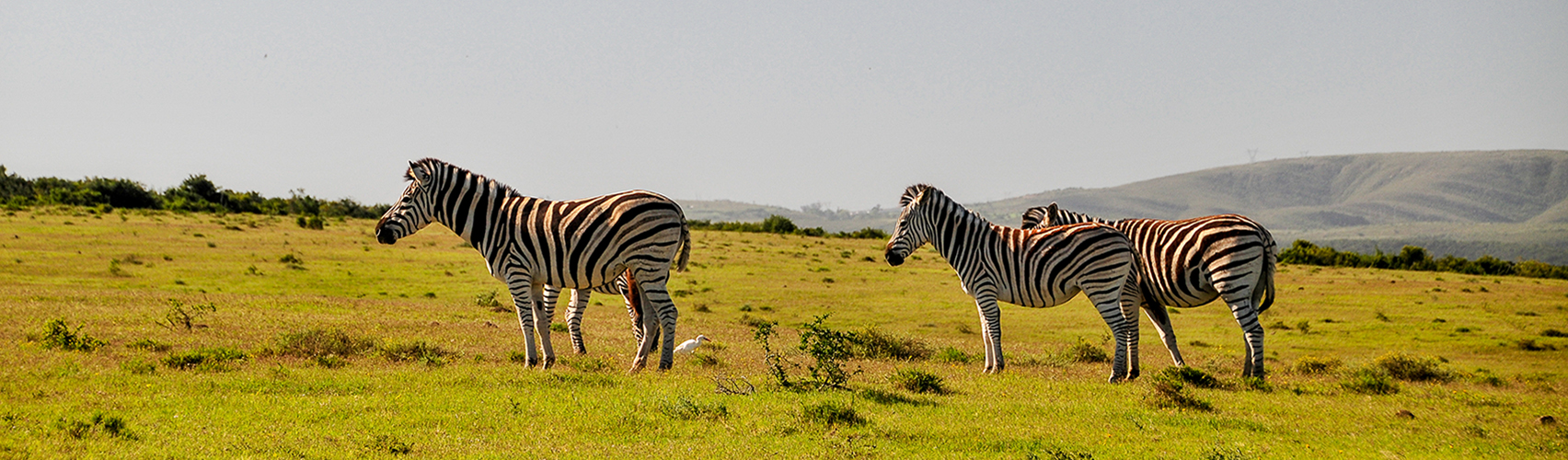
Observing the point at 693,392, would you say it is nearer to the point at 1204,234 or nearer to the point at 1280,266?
the point at 1204,234

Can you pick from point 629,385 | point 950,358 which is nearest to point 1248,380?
point 950,358

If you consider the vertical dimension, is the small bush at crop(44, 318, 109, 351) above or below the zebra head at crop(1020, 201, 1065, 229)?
below

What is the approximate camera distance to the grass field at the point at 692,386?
8742 mm

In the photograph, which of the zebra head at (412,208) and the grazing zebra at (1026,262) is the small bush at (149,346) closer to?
the zebra head at (412,208)

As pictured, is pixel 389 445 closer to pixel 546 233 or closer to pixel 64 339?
pixel 546 233

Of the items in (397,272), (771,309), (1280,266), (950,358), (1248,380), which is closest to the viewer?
(1248,380)

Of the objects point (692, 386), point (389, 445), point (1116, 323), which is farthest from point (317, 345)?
point (1116, 323)

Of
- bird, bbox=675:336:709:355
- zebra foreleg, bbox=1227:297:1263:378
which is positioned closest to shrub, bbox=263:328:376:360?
bird, bbox=675:336:709:355

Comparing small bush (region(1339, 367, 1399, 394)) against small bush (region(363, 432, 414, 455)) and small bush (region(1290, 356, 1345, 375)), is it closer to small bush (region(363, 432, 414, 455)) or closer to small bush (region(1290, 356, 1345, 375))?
small bush (region(1290, 356, 1345, 375))

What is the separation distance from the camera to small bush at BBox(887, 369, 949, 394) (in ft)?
39.4

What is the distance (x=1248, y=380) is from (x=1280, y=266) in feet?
105

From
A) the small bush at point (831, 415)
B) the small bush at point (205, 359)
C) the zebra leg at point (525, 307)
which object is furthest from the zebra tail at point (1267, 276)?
the small bush at point (205, 359)

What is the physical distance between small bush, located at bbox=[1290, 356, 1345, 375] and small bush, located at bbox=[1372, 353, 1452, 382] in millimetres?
749

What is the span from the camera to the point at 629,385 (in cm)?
1160
